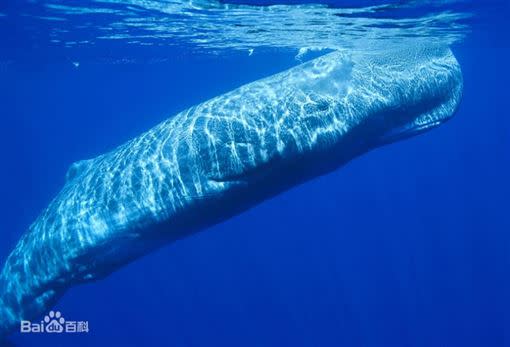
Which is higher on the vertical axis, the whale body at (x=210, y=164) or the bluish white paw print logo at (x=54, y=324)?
the whale body at (x=210, y=164)

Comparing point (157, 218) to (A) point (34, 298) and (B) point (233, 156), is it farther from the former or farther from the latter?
(A) point (34, 298)

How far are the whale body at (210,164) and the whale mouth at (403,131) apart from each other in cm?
2

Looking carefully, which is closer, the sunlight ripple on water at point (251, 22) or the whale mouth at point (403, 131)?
the whale mouth at point (403, 131)

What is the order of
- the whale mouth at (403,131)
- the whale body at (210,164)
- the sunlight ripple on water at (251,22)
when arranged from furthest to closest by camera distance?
the sunlight ripple on water at (251,22) < the whale mouth at (403,131) < the whale body at (210,164)

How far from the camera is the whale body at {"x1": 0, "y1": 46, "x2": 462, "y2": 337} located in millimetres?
6984

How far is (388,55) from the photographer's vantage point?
966cm

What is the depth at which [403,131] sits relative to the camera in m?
8.29

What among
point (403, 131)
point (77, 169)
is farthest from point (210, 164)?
point (77, 169)

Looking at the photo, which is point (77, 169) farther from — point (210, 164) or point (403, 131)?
point (403, 131)

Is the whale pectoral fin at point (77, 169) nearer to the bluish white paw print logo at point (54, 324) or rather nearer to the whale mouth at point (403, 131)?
the bluish white paw print logo at point (54, 324)

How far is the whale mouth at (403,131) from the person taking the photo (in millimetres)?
8180

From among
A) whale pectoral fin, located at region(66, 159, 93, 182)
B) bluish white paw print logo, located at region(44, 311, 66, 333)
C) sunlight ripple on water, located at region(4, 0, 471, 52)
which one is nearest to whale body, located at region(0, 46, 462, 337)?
whale pectoral fin, located at region(66, 159, 93, 182)

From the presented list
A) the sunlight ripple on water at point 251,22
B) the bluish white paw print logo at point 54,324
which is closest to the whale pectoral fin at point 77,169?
the bluish white paw print logo at point 54,324

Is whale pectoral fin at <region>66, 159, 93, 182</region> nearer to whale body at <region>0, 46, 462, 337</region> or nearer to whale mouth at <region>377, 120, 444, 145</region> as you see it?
whale body at <region>0, 46, 462, 337</region>
